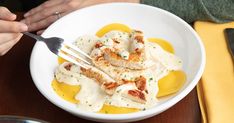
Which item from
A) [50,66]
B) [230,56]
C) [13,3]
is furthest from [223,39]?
[13,3]

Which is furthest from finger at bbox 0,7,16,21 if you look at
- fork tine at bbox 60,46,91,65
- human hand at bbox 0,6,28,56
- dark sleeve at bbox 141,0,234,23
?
dark sleeve at bbox 141,0,234,23

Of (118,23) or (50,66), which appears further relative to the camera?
(118,23)

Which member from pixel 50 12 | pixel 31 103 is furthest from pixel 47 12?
pixel 31 103

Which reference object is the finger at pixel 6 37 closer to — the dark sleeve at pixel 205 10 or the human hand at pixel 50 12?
the human hand at pixel 50 12

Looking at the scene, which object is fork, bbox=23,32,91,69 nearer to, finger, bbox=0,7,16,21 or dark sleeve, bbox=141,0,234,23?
finger, bbox=0,7,16,21

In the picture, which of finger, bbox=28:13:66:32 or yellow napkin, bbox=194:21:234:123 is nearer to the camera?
yellow napkin, bbox=194:21:234:123

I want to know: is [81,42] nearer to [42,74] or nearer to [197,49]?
[42,74]
